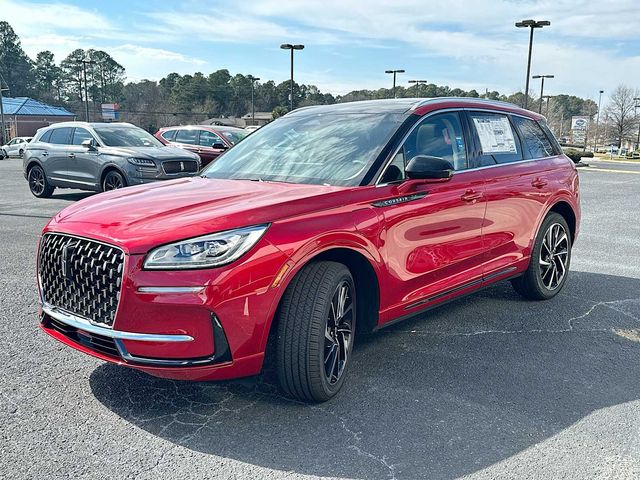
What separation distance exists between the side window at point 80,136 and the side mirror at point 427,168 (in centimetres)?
1065

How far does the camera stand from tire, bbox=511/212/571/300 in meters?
5.32

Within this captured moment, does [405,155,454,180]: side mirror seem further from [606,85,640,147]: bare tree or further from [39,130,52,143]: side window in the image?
[606,85,640,147]: bare tree

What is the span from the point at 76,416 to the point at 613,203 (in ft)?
43.9

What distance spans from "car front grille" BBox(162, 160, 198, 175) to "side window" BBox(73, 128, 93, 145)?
207 centimetres

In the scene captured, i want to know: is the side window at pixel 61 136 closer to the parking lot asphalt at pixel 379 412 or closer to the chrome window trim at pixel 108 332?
the parking lot asphalt at pixel 379 412

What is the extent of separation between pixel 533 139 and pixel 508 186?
3.08 ft

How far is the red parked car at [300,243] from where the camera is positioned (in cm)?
289

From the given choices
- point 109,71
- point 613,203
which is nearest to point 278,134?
point 613,203

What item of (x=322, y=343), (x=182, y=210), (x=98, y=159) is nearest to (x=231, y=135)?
(x=98, y=159)

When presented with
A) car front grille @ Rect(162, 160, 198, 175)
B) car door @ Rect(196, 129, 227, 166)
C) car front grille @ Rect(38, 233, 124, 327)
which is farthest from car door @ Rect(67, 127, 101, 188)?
car front grille @ Rect(38, 233, 124, 327)

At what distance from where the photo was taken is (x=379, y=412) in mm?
3279

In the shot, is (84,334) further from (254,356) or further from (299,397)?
(299,397)

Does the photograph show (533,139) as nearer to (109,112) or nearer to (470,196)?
(470,196)

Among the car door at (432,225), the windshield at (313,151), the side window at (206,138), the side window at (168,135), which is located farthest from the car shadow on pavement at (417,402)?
the side window at (168,135)
